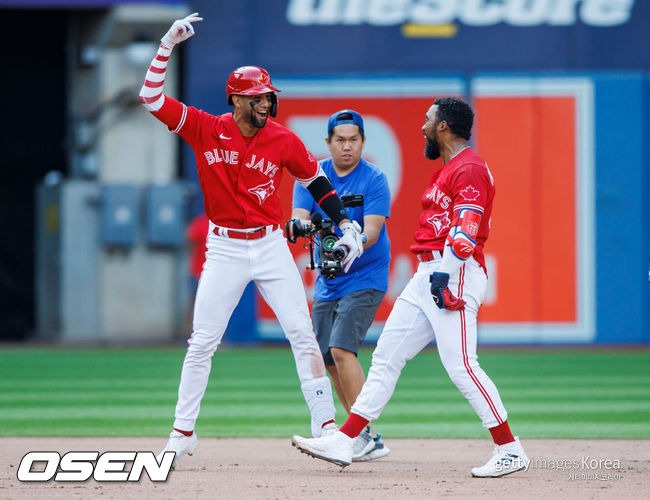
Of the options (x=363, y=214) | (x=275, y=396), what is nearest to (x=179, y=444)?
(x=363, y=214)

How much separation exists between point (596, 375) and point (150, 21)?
385 inches

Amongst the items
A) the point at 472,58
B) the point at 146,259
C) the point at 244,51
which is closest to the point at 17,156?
the point at 146,259

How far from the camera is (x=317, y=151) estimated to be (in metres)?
16.4

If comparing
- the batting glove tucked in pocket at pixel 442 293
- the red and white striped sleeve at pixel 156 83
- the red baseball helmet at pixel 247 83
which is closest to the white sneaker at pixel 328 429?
the batting glove tucked in pocket at pixel 442 293

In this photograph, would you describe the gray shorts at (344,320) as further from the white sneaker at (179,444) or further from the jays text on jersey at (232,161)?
the white sneaker at (179,444)

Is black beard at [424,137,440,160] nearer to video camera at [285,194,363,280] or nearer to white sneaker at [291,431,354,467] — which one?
video camera at [285,194,363,280]

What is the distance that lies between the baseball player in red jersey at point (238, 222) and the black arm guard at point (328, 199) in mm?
135

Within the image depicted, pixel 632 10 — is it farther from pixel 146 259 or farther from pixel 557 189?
pixel 146 259

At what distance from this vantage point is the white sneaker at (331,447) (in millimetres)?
5922

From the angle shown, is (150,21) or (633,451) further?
(150,21)

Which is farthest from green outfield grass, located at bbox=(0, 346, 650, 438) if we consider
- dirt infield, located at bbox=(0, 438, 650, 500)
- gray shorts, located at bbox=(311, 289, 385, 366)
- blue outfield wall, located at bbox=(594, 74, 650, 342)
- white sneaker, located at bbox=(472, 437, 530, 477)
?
white sneaker, located at bbox=(472, 437, 530, 477)

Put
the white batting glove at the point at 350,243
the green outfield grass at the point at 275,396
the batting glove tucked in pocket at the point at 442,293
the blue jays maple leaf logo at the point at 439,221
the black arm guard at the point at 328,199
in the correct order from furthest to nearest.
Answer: the green outfield grass at the point at 275,396
the black arm guard at the point at 328,199
the white batting glove at the point at 350,243
the blue jays maple leaf logo at the point at 439,221
the batting glove tucked in pocket at the point at 442,293

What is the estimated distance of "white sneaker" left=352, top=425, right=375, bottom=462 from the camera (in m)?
6.59

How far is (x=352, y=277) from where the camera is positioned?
6.86 metres
